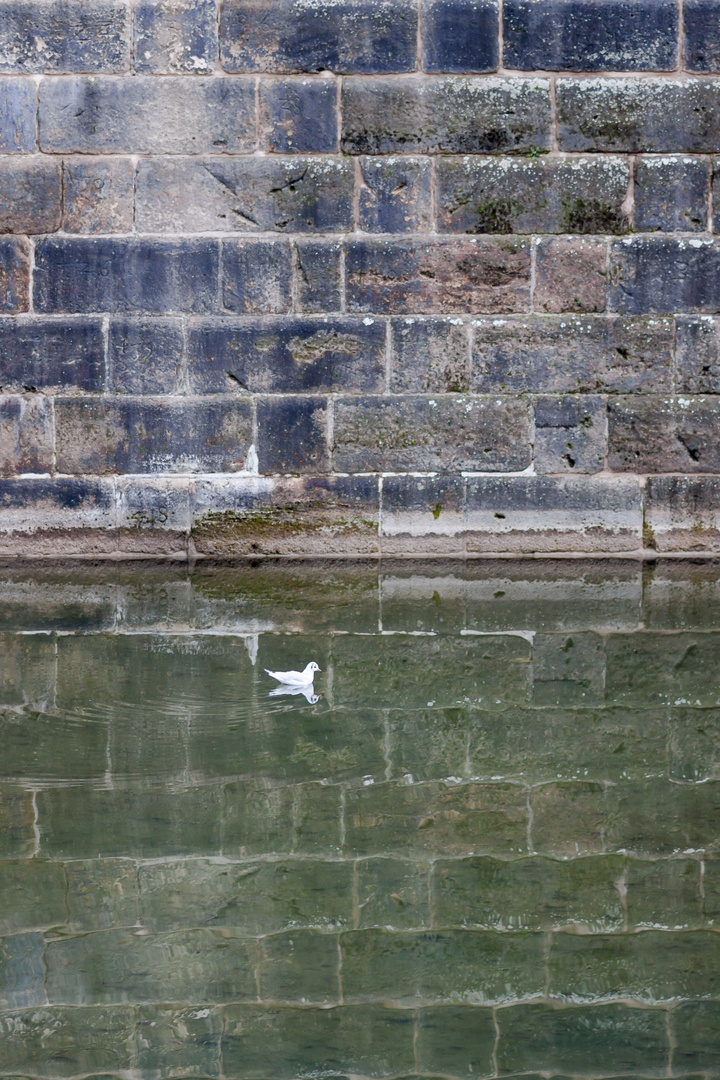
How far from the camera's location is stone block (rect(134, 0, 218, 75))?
6.51m

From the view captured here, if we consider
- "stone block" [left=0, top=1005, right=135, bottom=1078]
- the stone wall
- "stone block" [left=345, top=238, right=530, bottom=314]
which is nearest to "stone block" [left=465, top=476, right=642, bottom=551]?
the stone wall

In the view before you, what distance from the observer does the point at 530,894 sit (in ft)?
8.31

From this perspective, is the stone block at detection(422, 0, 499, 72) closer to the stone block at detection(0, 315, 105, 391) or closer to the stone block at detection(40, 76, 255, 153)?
the stone block at detection(40, 76, 255, 153)

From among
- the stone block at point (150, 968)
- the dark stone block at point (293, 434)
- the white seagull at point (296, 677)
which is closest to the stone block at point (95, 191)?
the dark stone block at point (293, 434)

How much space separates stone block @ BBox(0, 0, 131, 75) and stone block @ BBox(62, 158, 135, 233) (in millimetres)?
477

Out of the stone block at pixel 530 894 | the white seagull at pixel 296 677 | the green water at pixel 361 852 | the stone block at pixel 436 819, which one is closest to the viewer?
the green water at pixel 361 852

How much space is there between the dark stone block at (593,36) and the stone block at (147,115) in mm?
1416

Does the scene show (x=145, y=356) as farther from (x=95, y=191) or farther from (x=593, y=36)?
(x=593, y=36)

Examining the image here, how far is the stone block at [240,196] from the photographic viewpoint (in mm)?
6574

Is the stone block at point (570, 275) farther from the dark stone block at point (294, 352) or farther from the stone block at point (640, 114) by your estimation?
the dark stone block at point (294, 352)

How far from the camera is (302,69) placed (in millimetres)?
6527

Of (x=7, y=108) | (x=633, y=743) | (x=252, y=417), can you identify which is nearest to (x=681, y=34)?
(x=252, y=417)

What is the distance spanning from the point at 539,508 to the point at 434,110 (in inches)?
83.5

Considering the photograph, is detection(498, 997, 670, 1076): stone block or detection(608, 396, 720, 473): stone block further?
detection(608, 396, 720, 473): stone block
